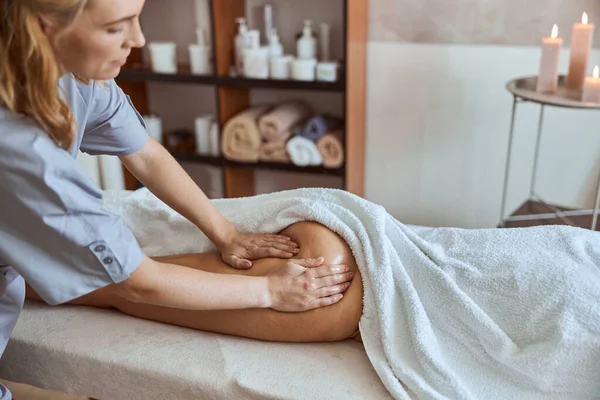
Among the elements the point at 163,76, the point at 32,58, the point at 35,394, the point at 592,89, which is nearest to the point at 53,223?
the point at 32,58

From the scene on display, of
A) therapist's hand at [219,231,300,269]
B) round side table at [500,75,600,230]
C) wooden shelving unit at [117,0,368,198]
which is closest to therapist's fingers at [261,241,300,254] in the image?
therapist's hand at [219,231,300,269]

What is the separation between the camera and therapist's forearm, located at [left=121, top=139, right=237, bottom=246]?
1.30 meters

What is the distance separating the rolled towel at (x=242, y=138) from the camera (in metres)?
2.48

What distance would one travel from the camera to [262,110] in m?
2.59

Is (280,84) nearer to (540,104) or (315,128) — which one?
(315,128)

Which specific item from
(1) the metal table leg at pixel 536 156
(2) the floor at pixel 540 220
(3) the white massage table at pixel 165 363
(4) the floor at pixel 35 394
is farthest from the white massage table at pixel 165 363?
(1) the metal table leg at pixel 536 156

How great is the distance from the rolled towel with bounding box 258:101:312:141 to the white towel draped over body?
1.07 m

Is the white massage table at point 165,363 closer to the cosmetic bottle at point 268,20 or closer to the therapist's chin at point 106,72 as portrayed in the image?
the therapist's chin at point 106,72

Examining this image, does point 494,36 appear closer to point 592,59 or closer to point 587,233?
point 592,59

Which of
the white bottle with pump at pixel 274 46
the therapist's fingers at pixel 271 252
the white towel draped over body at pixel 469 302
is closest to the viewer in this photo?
the white towel draped over body at pixel 469 302

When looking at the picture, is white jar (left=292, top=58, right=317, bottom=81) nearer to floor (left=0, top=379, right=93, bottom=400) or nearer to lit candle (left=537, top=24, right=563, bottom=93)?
lit candle (left=537, top=24, right=563, bottom=93)

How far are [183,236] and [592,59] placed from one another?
1.62 m

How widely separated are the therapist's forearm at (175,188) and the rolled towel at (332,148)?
1.11 m

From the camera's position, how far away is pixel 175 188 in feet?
4.31
